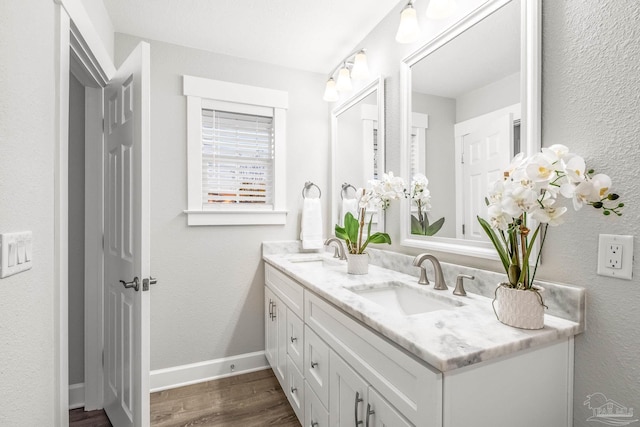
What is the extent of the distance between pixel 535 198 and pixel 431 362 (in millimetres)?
501

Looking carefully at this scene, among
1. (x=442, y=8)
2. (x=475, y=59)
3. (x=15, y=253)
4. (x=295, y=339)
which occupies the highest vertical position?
(x=442, y=8)

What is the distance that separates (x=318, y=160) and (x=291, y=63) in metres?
0.79

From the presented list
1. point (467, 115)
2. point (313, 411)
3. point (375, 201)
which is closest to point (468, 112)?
point (467, 115)

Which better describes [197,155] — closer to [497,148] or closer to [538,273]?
[497,148]

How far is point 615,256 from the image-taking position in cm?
86

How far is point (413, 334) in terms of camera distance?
2.80ft

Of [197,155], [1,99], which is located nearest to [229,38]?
[197,155]

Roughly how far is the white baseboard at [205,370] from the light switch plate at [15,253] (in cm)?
156

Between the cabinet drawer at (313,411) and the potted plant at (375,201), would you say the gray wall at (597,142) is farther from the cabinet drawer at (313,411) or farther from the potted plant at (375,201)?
the cabinet drawer at (313,411)

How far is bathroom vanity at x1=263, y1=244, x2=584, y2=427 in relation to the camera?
2.51ft

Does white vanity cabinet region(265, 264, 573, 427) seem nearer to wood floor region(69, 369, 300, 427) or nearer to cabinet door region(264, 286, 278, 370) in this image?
wood floor region(69, 369, 300, 427)

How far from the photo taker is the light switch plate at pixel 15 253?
2.62 ft

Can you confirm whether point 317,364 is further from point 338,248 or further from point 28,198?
point 28,198

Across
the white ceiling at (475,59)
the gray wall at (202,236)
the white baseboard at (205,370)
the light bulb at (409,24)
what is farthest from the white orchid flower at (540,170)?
the white baseboard at (205,370)
